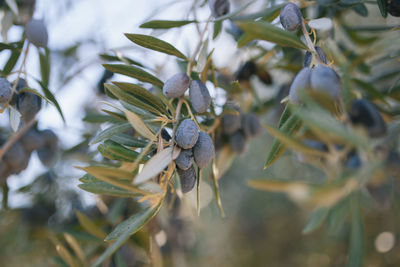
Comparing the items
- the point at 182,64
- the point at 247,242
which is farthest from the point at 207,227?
the point at 182,64

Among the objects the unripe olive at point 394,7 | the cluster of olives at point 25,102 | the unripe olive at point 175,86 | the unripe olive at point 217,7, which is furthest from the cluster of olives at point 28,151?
the unripe olive at point 394,7

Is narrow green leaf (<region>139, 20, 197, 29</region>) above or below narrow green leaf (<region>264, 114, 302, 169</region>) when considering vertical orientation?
above

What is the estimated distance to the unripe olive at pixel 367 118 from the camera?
57cm

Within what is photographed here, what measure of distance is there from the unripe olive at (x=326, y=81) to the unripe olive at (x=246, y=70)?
601 mm

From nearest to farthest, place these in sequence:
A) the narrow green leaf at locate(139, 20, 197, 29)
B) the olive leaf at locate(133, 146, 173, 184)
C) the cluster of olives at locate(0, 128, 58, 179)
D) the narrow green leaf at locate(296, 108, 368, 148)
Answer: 1. the narrow green leaf at locate(296, 108, 368, 148)
2. the olive leaf at locate(133, 146, 173, 184)
3. the narrow green leaf at locate(139, 20, 197, 29)
4. the cluster of olives at locate(0, 128, 58, 179)

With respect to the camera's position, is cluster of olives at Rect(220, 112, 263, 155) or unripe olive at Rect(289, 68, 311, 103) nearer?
unripe olive at Rect(289, 68, 311, 103)

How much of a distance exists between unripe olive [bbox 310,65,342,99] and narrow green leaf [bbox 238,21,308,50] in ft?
0.37

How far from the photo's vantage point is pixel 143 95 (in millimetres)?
707

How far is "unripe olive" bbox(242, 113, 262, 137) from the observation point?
3.38 feet

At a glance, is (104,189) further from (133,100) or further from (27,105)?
(27,105)

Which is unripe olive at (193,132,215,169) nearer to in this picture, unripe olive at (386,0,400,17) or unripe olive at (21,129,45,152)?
unripe olive at (386,0,400,17)

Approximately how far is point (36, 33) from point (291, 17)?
24.2 inches

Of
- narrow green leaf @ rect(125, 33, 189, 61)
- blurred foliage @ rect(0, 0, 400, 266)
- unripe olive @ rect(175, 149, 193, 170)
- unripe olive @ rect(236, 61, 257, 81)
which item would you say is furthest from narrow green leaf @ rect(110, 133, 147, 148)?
unripe olive @ rect(236, 61, 257, 81)

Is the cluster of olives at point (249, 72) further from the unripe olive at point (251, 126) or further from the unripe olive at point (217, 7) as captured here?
the unripe olive at point (217, 7)
